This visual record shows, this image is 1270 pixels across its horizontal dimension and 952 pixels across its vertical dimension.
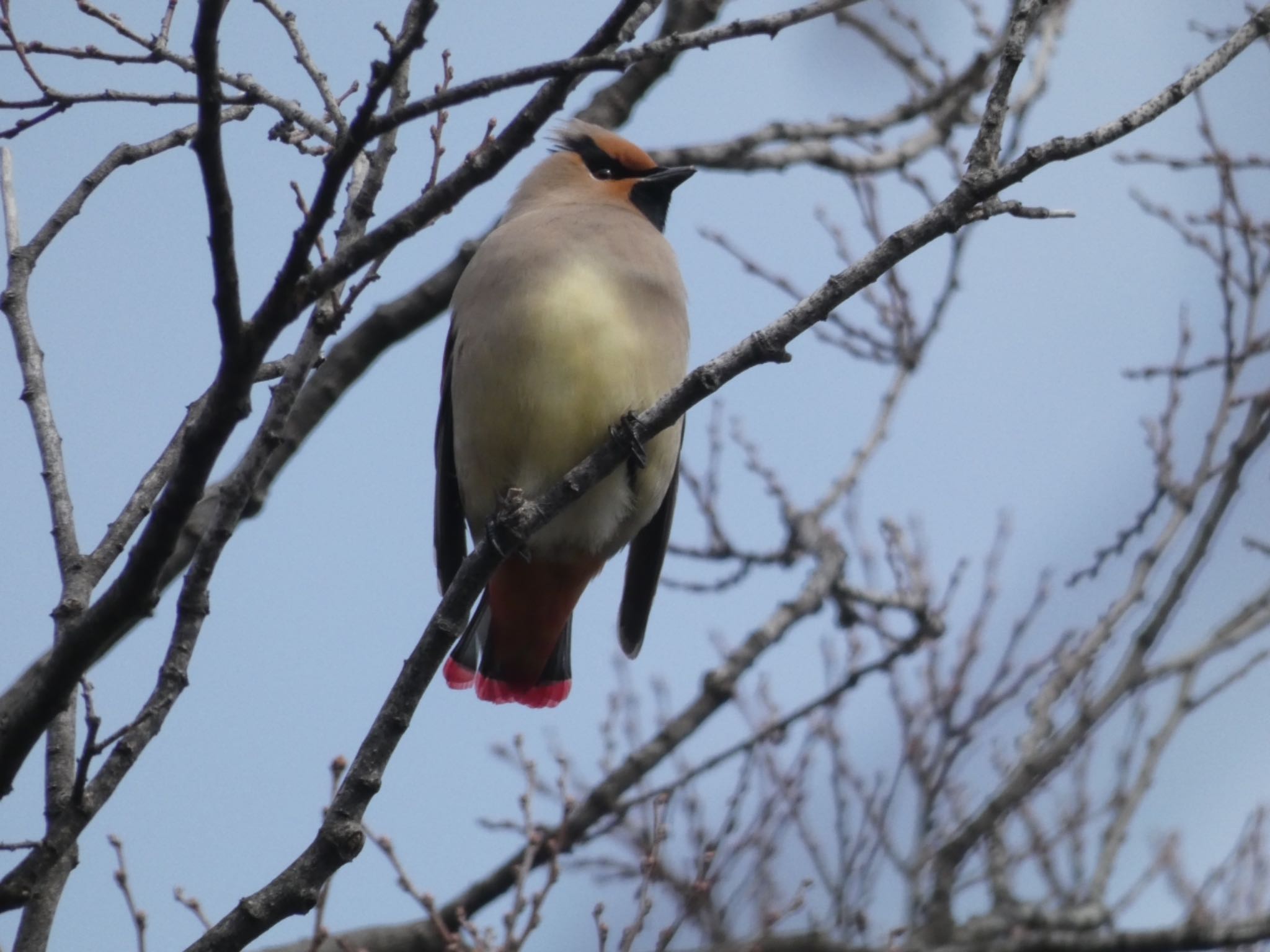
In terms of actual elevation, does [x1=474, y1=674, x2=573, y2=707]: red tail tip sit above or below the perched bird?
below

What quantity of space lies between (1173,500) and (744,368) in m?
3.29

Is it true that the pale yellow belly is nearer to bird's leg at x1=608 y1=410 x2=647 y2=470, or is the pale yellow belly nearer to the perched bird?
the perched bird

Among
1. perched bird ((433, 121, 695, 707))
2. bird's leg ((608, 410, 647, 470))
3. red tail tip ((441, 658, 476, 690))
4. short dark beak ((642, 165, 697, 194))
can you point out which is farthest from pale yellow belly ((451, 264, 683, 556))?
short dark beak ((642, 165, 697, 194))

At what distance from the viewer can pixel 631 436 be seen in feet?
11.2

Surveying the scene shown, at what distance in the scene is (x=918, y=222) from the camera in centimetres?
288

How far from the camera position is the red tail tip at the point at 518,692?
15.4 ft

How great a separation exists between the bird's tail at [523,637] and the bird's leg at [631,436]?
55 cm

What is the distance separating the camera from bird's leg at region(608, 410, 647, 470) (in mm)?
3402

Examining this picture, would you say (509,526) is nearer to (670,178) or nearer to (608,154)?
(670,178)

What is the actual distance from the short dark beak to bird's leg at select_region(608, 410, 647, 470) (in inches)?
55.5

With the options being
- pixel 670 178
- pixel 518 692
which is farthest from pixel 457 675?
pixel 670 178

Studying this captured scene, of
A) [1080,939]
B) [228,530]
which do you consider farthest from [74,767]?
[1080,939]

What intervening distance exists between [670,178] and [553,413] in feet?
4.75

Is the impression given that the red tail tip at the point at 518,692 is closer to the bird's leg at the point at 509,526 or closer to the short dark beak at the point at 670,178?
the bird's leg at the point at 509,526
